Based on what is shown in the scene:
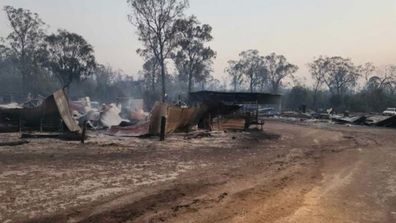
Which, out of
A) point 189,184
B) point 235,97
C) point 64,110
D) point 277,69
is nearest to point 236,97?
point 235,97

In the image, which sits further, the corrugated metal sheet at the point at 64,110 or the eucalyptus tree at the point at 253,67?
the eucalyptus tree at the point at 253,67

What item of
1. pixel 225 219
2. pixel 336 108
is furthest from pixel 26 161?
pixel 336 108

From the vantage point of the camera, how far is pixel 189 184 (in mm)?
10867

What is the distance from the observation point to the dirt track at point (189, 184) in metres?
8.13

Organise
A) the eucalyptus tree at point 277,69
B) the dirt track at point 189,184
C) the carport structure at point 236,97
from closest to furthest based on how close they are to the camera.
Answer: the dirt track at point 189,184, the carport structure at point 236,97, the eucalyptus tree at point 277,69

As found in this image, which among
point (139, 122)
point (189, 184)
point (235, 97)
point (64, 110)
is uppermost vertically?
point (235, 97)

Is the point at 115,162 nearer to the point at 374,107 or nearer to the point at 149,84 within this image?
the point at 374,107

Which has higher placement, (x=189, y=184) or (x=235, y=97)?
(x=235, y=97)

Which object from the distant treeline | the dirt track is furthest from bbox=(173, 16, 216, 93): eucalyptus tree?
the dirt track

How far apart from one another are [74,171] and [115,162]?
2.08 meters

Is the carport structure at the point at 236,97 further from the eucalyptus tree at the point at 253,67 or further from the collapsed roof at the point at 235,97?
the eucalyptus tree at the point at 253,67

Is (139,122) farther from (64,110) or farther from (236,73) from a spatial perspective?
(236,73)

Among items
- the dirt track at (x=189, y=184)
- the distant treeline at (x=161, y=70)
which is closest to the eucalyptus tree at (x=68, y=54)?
the distant treeline at (x=161, y=70)

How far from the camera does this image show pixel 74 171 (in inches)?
474
